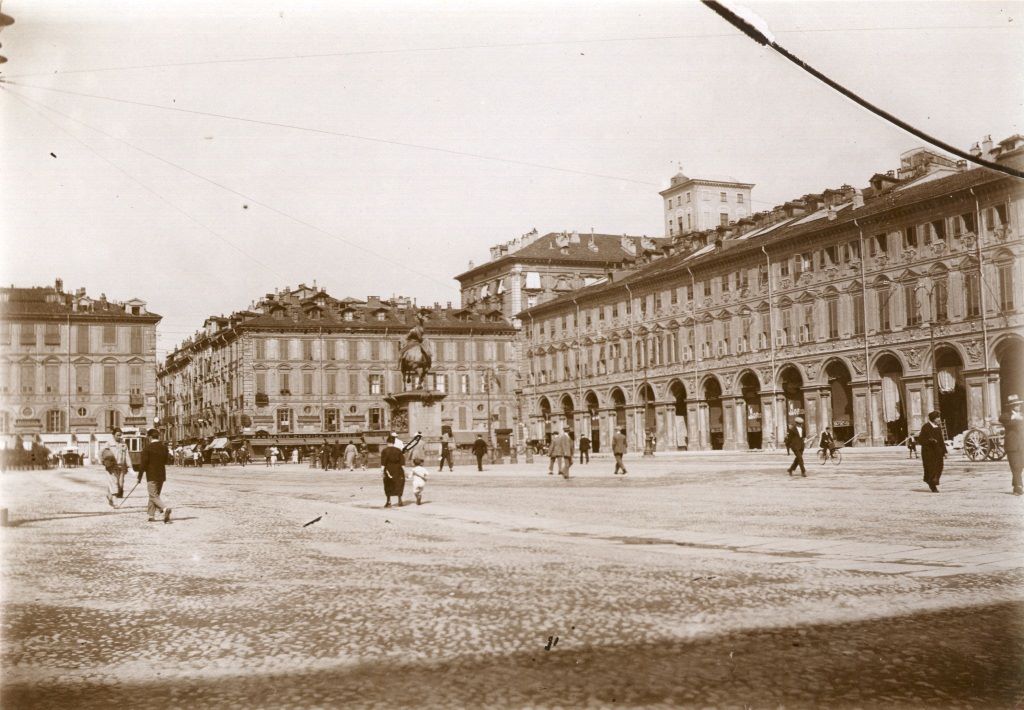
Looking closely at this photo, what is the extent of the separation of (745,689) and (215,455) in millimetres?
62635

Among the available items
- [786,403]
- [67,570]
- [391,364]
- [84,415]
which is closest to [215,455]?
[391,364]

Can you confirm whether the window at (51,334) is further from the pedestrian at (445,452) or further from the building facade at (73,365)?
the pedestrian at (445,452)

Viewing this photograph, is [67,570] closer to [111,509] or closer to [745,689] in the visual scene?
[745,689]

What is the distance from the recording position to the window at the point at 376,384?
8519 cm

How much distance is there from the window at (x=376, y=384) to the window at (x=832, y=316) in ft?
138

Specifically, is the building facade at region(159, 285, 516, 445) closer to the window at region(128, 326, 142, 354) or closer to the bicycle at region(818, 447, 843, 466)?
the bicycle at region(818, 447, 843, 466)

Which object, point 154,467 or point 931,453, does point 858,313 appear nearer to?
point 931,453

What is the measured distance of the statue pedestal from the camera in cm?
3725

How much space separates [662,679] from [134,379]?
16.5 meters

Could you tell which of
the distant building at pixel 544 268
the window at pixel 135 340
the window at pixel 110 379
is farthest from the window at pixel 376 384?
the window at pixel 110 379

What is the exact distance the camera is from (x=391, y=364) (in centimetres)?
8575

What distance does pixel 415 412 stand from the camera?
37.5m

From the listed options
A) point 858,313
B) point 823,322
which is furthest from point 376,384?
point 858,313

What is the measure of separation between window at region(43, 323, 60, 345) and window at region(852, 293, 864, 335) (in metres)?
45.6
